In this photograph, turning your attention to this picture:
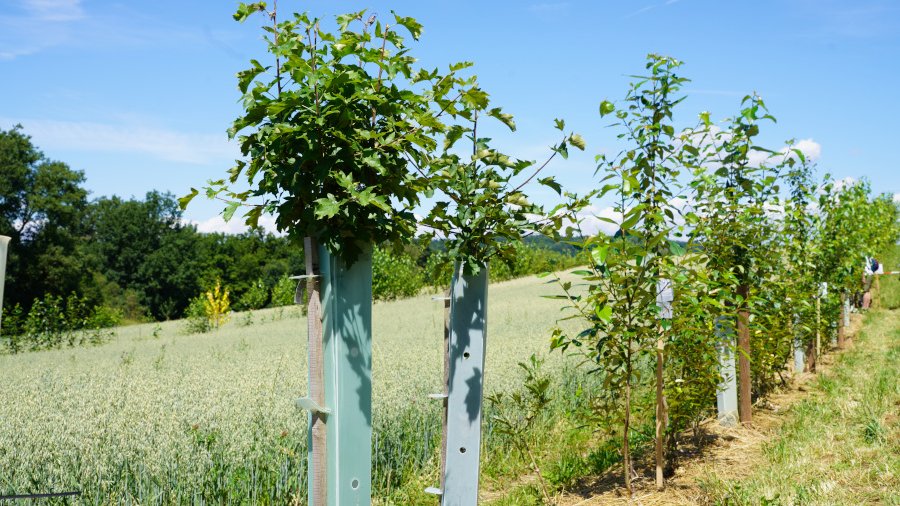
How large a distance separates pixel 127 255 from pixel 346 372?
65.0 meters

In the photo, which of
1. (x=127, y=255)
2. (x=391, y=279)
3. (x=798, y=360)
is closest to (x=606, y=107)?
(x=798, y=360)

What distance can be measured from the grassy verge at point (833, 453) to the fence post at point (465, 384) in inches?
63.8

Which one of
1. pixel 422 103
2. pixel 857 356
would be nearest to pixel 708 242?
pixel 422 103

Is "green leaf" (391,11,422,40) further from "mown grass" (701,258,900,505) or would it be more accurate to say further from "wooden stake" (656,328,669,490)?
"mown grass" (701,258,900,505)

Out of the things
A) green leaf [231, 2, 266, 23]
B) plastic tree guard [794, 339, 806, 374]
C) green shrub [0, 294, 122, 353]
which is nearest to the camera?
green leaf [231, 2, 266, 23]

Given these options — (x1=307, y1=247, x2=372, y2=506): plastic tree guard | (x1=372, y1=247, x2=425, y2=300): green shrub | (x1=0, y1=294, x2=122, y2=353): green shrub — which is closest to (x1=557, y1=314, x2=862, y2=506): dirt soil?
(x1=307, y1=247, x2=372, y2=506): plastic tree guard

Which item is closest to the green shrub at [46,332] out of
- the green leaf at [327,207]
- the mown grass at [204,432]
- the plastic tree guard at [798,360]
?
the mown grass at [204,432]

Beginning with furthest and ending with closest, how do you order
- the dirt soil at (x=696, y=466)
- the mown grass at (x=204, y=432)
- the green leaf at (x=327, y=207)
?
the dirt soil at (x=696, y=466) < the mown grass at (x=204, y=432) < the green leaf at (x=327, y=207)

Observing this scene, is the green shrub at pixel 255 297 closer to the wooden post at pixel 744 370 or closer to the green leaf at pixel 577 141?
the wooden post at pixel 744 370

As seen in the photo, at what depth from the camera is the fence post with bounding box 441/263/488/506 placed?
3.68 meters

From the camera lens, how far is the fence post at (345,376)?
3.33 m

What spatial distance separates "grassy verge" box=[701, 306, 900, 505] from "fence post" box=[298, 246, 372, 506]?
7.41 ft

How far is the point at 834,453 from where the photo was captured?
5.39 metres

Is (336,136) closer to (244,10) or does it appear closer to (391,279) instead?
(244,10)
